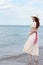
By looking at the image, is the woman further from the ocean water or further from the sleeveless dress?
the ocean water

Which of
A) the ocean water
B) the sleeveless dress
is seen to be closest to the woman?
the sleeveless dress

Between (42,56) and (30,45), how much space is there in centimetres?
265

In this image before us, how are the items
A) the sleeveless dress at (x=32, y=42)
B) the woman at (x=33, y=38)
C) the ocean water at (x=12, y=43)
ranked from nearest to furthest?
the woman at (x=33, y=38) < the sleeveless dress at (x=32, y=42) < the ocean water at (x=12, y=43)

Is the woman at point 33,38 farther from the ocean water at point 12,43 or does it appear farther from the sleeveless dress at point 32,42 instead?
the ocean water at point 12,43

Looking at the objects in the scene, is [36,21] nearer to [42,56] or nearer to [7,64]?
[7,64]

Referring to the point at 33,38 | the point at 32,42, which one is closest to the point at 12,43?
the point at 32,42

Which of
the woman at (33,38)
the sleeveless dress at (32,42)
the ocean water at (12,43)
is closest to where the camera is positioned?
the woman at (33,38)

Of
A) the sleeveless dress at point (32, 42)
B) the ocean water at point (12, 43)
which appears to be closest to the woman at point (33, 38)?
the sleeveless dress at point (32, 42)

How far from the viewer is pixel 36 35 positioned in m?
10.9

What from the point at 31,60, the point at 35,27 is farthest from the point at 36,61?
the point at 35,27

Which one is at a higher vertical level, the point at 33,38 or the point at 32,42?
the point at 33,38

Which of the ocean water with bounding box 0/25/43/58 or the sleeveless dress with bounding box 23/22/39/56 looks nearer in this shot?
the sleeveless dress with bounding box 23/22/39/56

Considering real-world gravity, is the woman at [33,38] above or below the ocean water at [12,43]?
above

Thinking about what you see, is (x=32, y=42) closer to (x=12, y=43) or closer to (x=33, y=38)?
(x=33, y=38)
